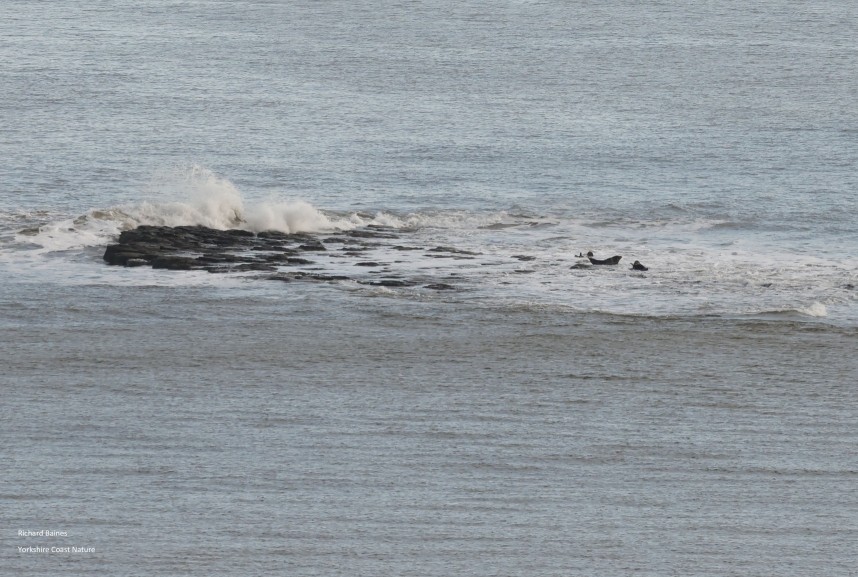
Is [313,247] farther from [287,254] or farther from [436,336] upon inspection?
[436,336]

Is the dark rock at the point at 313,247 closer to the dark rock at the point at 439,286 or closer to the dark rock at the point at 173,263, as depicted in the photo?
the dark rock at the point at 173,263

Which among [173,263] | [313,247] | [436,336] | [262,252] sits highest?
[173,263]

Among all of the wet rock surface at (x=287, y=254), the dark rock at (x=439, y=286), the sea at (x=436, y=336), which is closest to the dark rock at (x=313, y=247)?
the wet rock surface at (x=287, y=254)

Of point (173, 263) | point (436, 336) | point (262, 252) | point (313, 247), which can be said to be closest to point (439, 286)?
point (436, 336)

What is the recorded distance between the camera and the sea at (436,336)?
17031 millimetres

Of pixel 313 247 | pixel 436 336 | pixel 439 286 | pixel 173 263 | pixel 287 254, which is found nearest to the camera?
pixel 436 336

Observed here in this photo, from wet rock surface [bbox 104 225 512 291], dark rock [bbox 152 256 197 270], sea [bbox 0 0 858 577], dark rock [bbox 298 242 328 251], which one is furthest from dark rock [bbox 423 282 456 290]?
dark rock [bbox 152 256 197 270]

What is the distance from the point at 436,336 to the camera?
2719 centimetres

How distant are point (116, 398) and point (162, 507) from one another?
5590 mm

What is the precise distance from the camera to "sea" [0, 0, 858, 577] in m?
17.0

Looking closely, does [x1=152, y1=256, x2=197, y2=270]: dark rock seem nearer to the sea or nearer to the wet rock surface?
the wet rock surface

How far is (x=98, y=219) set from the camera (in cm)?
3781

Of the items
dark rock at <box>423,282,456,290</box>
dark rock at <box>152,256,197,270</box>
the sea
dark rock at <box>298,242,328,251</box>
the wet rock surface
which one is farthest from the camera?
dark rock at <box>298,242,328,251</box>

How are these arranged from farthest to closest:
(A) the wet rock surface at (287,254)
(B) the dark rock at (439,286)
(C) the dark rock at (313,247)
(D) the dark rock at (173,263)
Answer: (C) the dark rock at (313,247) < (D) the dark rock at (173,263) < (A) the wet rock surface at (287,254) < (B) the dark rock at (439,286)
